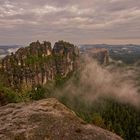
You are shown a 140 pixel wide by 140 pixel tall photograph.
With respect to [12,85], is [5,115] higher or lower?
higher

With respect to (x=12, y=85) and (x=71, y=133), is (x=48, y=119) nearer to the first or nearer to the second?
(x=71, y=133)

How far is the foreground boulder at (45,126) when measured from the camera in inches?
663

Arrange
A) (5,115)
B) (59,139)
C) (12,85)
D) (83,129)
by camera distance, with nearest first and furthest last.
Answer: (59,139)
(83,129)
(5,115)
(12,85)

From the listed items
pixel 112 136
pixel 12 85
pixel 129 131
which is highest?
pixel 112 136

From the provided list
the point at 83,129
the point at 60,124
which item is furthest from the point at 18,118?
the point at 83,129

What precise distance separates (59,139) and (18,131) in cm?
259

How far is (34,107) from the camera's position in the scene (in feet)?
67.1

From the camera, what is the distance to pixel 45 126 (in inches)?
697

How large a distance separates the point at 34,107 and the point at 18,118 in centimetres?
202

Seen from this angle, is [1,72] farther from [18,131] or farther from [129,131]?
[18,131]

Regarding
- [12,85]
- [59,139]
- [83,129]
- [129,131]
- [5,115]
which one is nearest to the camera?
[59,139]

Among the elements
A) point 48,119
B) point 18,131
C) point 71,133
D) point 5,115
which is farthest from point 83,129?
point 5,115

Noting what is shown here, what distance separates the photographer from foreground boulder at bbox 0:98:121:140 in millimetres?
16828

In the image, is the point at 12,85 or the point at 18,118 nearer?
the point at 18,118
